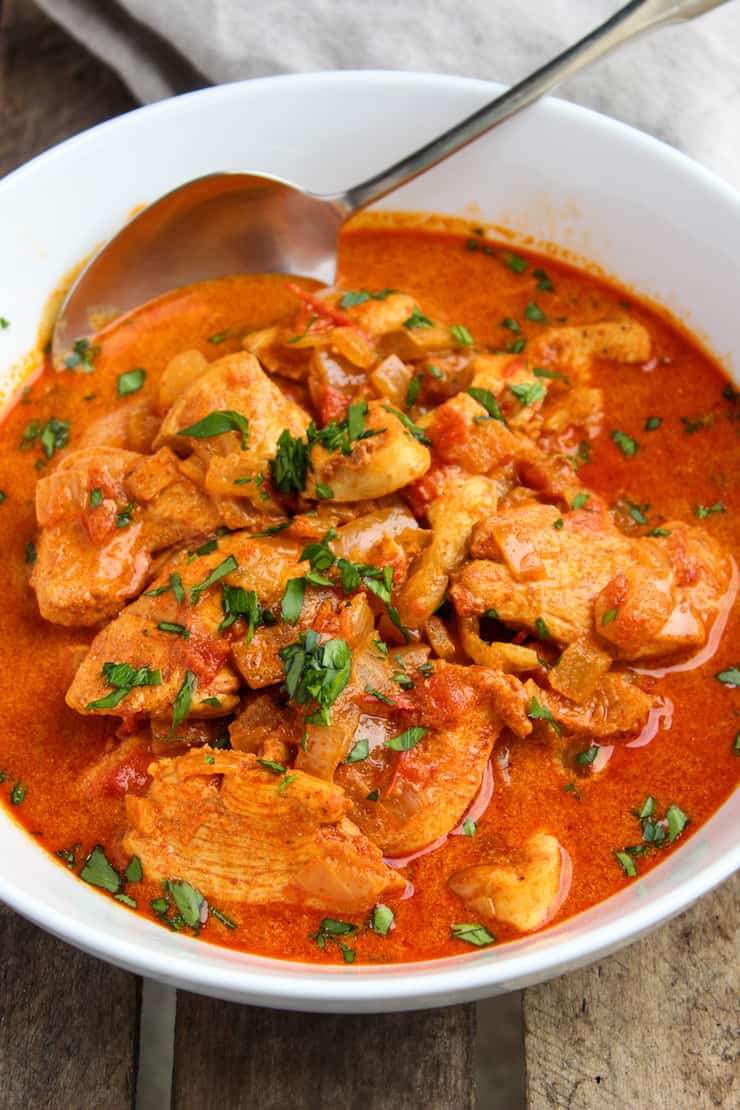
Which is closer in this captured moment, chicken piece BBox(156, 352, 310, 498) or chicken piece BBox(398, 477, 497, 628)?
chicken piece BBox(398, 477, 497, 628)

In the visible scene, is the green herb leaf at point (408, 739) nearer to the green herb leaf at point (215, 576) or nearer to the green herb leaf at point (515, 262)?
the green herb leaf at point (215, 576)

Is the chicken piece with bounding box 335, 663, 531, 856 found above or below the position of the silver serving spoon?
below

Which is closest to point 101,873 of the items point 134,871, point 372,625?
point 134,871

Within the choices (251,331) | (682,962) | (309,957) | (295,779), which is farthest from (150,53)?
(682,962)

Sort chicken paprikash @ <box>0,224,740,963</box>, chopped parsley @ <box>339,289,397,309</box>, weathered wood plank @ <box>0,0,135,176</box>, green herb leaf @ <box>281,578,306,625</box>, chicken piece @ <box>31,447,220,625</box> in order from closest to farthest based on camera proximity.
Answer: chicken paprikash @ <box>0,224,740,963</box> → green herb leaf @ <box>281,578,306,625</box> → chicken piece @ <box>31,447,220,625</box> → chopped parsley @ <box>339,289,397,309</box> → weathered wood plank @ <box>0,0,135,176</box>

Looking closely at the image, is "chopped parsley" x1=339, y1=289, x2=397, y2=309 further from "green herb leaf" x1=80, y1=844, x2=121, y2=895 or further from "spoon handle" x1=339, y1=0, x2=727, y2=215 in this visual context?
"green herb leaf" x1=80, y1=844, x2=121, y2=895

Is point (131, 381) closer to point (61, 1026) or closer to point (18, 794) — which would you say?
point (18, 794)

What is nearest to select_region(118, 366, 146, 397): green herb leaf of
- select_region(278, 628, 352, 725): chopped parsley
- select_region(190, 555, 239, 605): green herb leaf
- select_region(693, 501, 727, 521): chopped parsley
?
select_region(190, 555, 239, 605): green herb leaf
